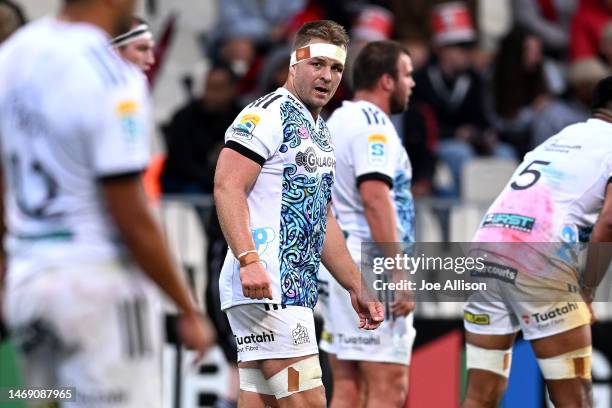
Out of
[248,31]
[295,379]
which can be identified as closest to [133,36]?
[295,379]

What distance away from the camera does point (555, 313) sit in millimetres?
8422

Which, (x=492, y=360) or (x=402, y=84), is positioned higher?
(x=402, y=84)

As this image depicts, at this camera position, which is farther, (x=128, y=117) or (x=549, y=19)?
(x=549, y=19)

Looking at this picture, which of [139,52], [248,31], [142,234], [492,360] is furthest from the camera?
[248,31]

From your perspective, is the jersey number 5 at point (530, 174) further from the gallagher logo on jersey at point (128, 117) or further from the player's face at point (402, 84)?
the gallagher logo on jersey at point (128, 117)

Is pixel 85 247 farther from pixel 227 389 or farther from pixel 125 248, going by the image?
pixel 227 389

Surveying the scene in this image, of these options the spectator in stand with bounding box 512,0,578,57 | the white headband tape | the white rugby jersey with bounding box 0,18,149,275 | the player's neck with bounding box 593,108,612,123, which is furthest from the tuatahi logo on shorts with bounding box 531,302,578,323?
the spectator in stand with bounding box 512,0,578,57

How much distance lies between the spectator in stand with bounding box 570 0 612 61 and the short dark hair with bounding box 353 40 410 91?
7361mm

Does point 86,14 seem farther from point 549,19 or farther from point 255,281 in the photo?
point 549,19

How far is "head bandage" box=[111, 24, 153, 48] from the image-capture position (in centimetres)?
836

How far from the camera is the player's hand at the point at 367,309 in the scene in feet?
25.4

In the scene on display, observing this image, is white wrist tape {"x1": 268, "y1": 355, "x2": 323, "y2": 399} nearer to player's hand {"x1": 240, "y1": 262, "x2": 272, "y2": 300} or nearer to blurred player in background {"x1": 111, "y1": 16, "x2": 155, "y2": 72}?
→ player's hand {"x1": 240, "y1": 262, "x2": 272, "y2": 300}

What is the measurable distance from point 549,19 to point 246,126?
412 inches

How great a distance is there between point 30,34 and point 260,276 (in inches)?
78.1
